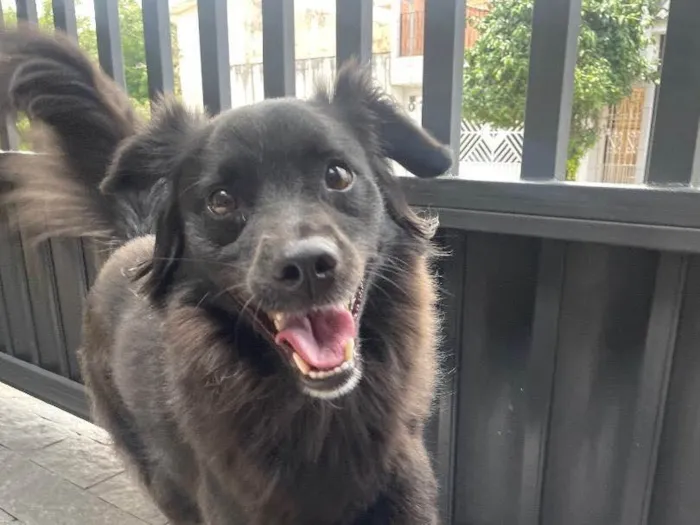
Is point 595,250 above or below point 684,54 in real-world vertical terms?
below

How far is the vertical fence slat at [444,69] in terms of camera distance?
1.54 meters

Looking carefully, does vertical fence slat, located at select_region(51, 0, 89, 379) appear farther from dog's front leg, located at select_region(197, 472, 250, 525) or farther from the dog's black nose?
the dog's black nose

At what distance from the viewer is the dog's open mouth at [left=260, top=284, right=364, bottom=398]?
114 centimetres

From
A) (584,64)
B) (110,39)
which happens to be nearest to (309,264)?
(110,39)

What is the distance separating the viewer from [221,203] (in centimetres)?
124

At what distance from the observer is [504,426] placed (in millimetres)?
1694

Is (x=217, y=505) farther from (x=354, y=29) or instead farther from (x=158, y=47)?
(x=158, y=47)

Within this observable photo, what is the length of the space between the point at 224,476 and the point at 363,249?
593 millimetres

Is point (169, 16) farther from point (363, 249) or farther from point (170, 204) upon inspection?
point (363, 249)

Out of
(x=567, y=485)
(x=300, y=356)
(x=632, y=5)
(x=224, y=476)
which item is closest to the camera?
(x=300, y=356)

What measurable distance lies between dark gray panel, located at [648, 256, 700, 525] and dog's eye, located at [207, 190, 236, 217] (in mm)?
962

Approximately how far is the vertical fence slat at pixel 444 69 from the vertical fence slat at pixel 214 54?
715 mm

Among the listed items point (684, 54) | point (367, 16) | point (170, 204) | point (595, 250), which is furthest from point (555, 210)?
point (170, 204)

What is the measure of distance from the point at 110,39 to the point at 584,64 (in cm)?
428
